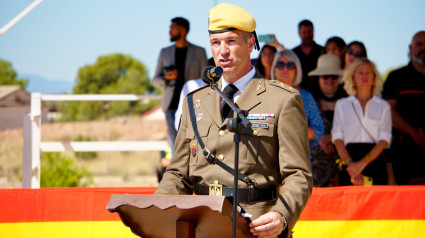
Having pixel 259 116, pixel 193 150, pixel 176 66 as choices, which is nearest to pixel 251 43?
pixel 259 116

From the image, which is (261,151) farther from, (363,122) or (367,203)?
(363,122)

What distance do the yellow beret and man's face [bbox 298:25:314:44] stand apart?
4817mm

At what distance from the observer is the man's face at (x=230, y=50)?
2.92m

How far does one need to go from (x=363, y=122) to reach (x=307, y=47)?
1.98 metres

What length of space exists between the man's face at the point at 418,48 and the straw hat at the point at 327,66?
826 mm

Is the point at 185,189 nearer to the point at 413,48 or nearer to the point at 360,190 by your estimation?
the point at 360,190

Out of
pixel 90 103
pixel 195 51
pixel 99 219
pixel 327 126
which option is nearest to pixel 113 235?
pixel 99 219

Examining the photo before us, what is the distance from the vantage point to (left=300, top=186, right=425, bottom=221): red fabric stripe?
4367mm

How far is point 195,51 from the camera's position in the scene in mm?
7324

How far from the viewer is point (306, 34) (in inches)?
303

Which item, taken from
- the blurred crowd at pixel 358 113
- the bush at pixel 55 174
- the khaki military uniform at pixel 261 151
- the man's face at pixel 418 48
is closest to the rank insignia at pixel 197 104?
the khaki military uniform at pixel 261 151

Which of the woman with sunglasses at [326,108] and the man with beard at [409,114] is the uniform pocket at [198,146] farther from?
the man with beard at [409,114]

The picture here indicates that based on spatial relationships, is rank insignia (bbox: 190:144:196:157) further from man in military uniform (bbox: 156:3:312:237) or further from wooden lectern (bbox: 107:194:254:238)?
wooden lectern (bbox: 107:194:254:238)

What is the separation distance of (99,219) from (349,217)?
1828 millimetres
